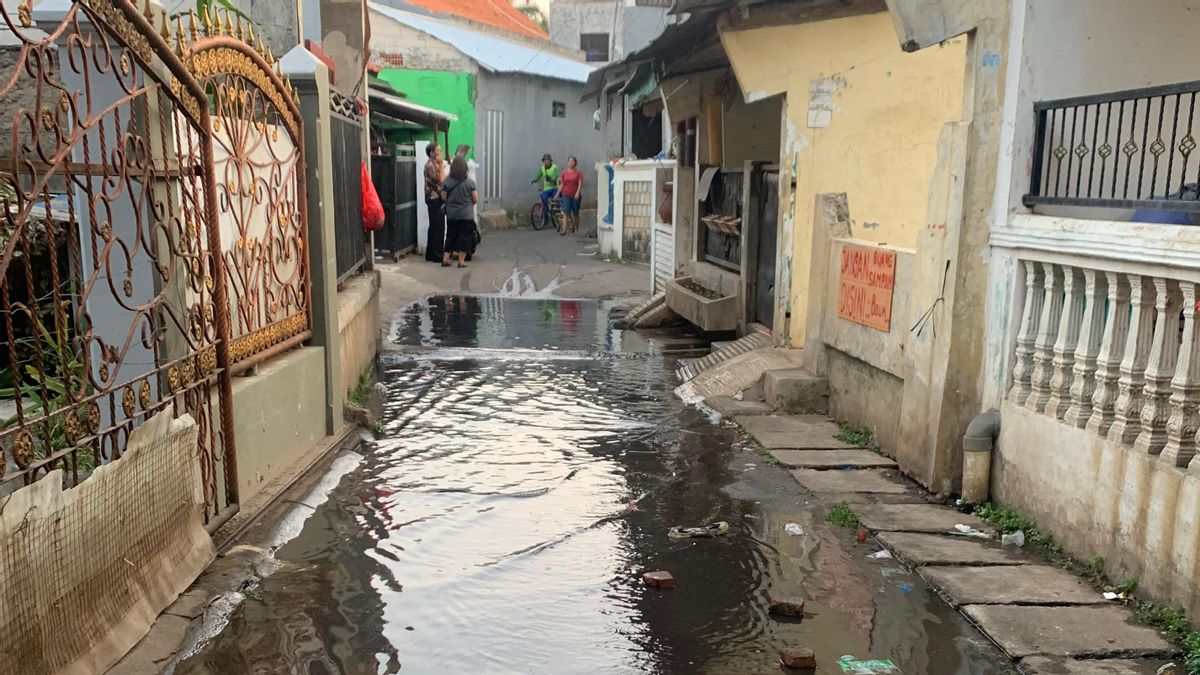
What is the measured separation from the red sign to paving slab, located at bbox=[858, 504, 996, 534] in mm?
1505

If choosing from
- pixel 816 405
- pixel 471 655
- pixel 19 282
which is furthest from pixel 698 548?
pixel 19 282

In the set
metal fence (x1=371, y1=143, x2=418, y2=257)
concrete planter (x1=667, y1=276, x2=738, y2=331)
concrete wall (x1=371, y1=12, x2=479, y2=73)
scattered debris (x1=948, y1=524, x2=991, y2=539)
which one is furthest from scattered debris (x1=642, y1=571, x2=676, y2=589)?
concrete wall (x1=371, y1=12, x2=479, y2=73)

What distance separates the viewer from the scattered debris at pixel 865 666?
Result: 3568 millimetres

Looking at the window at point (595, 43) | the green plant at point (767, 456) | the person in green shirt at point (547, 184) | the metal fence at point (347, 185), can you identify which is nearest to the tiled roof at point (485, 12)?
the window at point (595, 43)

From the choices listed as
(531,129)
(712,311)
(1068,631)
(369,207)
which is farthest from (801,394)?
(531,129)

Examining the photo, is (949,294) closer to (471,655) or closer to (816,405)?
(816,405)

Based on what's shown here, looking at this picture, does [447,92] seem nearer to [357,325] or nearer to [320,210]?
[357,325]

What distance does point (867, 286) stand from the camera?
6.77m

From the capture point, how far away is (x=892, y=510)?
5305 millimetres

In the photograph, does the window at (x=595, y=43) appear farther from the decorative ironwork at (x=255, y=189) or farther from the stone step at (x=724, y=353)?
the decorative ironwork at (x=255, y=189)

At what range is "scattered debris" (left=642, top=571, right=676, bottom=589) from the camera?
14.2ft

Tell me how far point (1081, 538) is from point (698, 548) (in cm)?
181

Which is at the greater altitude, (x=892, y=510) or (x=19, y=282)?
(x=19, y=282)

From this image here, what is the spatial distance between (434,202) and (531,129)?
10.5 m
